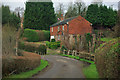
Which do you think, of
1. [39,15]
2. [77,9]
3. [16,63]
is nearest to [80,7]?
[77,9]

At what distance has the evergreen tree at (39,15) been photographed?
1868mm

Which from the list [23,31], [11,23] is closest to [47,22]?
[23,31]

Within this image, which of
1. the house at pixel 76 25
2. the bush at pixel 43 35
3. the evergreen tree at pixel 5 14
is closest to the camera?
the evergreen tree at pixel 5 14

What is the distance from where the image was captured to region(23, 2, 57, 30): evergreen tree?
1.87 meters

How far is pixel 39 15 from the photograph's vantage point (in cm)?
191

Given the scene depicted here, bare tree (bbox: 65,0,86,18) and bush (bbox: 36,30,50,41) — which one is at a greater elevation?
bare tree (bbox: 65,0,86,18)

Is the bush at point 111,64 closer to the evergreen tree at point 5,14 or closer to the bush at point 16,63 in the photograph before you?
the bush at point 16,63

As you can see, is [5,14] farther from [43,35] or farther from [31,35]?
[43,35]

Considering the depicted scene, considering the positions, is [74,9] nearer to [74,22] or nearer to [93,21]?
[74,22]

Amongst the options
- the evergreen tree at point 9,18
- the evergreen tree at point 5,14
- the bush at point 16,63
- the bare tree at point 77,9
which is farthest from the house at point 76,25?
the bush at point 16,63

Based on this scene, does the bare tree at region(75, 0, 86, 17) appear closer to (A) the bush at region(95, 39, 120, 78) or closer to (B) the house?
(B) the house

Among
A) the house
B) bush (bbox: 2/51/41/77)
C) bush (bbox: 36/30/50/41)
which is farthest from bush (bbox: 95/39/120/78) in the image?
bush (bbox: 2/51/41/77)

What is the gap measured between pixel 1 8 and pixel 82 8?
121 cm

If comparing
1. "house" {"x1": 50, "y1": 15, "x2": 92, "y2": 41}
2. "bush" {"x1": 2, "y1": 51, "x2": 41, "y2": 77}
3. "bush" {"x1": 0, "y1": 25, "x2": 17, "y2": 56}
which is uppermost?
"house" {"x1": 50, "y1": 15, "x2": 92, "y2": 41}
